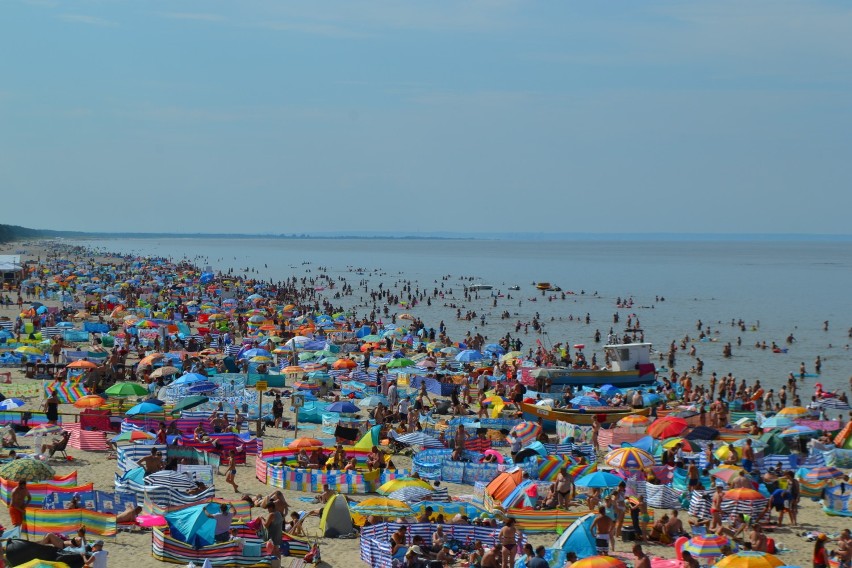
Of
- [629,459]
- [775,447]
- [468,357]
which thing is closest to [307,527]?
[629,459]

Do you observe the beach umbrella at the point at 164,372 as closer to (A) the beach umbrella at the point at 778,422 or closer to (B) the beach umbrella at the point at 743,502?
(A) the beach umbrella at the point at 778,422

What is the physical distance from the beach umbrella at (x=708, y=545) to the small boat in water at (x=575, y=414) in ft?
30.7

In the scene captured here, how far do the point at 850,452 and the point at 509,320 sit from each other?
39625 mm

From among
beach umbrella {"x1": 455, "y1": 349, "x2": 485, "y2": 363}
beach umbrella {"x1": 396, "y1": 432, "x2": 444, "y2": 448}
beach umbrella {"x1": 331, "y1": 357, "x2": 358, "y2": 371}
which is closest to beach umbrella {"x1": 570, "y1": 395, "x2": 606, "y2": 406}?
beach umbrella {"x1": 396, "y1": 432, "x2": 444, "y2": 448}

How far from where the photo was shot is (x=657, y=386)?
30219 mm

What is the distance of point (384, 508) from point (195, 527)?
2822 millimetres

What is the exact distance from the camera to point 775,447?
19016 millimetres

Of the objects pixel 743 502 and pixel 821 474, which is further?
pixel 821 474

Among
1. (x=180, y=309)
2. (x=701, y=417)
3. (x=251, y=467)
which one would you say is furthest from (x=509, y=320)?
(x=251, y=467)

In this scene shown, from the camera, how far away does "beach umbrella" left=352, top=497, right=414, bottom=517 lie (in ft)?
44.0

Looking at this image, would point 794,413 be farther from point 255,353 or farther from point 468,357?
point 255,353

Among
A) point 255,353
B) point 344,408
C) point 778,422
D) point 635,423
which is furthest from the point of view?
point 255,353

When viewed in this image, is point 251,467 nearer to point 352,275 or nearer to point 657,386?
point 657,386

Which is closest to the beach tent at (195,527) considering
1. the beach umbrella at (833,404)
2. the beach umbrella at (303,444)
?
the beach umbrella at (303,444)
